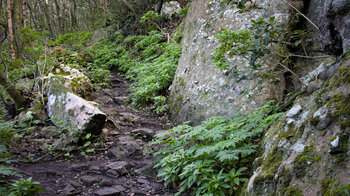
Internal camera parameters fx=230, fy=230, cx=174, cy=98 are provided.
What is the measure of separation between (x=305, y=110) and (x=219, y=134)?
44.0 inches

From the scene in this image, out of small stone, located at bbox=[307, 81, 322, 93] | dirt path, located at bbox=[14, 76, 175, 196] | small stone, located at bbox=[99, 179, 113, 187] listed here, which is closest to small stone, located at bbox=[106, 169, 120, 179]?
dirt path, located at bbox=[14, 76, 175, 196]

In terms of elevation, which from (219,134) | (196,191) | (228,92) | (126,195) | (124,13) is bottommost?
(126,195)

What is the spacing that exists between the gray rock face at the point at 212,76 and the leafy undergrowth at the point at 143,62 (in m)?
0.86

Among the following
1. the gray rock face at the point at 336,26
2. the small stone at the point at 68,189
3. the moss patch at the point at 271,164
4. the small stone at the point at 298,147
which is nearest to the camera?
the small stone at the point at 298,147

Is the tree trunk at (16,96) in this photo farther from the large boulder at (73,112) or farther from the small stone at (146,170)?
the small stone at (146,170)

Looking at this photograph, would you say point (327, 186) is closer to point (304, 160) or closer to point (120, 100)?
point (304, 160)

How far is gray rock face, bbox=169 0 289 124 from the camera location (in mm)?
4444

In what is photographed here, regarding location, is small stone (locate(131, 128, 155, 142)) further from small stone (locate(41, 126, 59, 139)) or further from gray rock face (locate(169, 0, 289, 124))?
small stone (locate(41, 126, 59, 139))

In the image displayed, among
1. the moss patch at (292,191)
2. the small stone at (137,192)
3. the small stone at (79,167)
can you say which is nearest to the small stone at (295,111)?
the moss patch at (292,191)

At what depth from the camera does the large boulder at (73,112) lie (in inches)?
196

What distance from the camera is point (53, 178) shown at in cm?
354

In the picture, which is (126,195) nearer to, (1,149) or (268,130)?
(1,149)

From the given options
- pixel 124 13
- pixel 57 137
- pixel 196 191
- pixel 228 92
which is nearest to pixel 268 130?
pixel 196 191

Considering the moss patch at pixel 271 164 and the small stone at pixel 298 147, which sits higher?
the small stone at pixel 298 147
